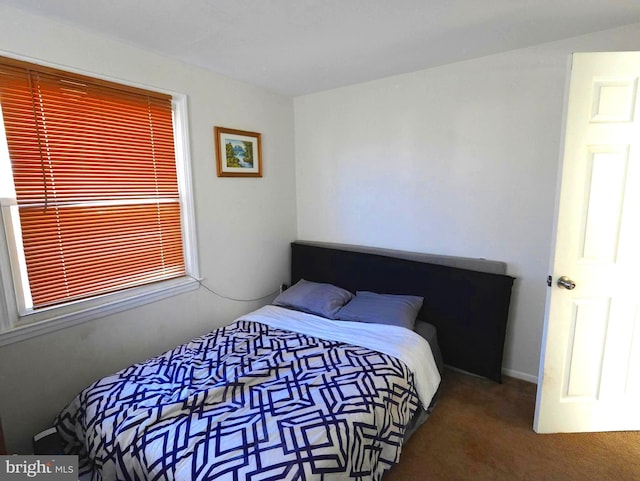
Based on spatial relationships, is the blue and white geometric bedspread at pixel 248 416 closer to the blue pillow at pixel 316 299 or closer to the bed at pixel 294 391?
the bed at pixel 294 391

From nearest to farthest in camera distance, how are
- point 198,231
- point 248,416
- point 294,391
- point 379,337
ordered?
1. point 248,416
2. point 294,391
3. point 379,337
4. point 198,231

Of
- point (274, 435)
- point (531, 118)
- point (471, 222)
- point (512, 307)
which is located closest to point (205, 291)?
point (274, 435)

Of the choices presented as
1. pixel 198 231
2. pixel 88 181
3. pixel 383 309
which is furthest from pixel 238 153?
pixel 383 309

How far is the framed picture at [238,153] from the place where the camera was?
2.59 metres

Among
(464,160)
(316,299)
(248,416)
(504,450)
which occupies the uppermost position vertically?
(464,160)

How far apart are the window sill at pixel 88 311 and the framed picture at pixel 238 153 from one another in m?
0.96

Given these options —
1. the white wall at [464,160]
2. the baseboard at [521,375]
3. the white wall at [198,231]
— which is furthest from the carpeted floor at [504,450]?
the white wall at [198,231]

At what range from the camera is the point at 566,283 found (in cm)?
173

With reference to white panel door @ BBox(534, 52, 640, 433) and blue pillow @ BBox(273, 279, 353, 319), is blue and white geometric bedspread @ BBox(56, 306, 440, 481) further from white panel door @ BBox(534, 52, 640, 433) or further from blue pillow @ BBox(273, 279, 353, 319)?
white panel door @ BBox(534, 52, 640, 433)

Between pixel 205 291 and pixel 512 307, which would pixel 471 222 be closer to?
pixel 512 307

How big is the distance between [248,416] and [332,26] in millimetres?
2042

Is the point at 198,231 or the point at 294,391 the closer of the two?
the point at 294,391

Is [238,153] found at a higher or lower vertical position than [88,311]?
higher

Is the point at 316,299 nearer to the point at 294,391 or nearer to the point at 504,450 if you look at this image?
the point at 294,391
